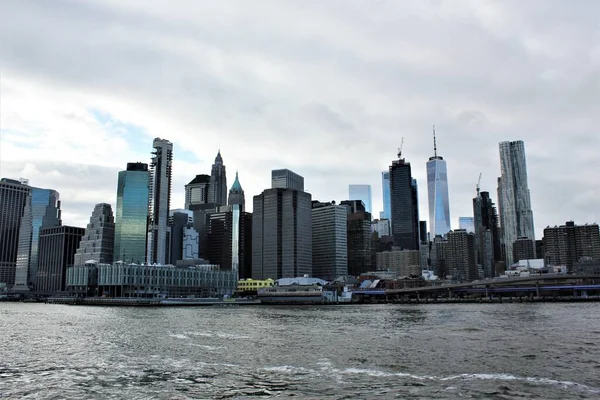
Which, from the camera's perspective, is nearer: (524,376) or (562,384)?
(562,384)

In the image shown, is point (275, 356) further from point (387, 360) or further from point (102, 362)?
point (102, 362)

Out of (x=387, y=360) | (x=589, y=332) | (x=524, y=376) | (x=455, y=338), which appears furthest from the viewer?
(x=589, y=332)

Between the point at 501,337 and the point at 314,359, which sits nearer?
the point at 314,359

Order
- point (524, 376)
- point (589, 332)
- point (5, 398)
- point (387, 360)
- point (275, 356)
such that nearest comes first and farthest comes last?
point (5, 398) < point (524, 376) < point (387, 360) < point (275, 356) < point (589, 332)

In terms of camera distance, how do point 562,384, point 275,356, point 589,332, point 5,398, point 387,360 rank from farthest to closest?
point 589,332
point 275,356
point 387,360
point 562,384
point 5,398

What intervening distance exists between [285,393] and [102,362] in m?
24.8

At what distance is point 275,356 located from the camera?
5753 centimetres

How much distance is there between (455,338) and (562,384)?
107 ft

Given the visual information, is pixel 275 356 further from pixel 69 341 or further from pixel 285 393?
pixel 69 341

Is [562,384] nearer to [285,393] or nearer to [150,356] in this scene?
[285,393]

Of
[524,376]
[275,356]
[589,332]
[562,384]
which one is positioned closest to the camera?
[562,384]

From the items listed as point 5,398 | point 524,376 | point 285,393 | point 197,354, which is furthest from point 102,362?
point 524,376

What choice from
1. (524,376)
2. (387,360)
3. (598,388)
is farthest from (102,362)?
(598,388)

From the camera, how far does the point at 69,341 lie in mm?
75250
